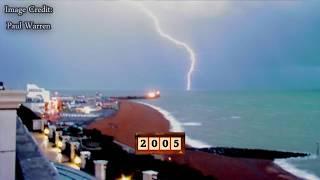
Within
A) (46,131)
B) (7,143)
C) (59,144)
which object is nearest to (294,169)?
(46,131)

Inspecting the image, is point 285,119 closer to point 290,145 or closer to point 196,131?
point 196,131

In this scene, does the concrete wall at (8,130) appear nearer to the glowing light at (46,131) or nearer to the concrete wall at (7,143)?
the concrete wall at (7,143)

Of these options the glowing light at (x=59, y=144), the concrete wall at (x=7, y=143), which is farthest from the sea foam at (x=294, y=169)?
the concrete wall at (x=7, y=143)

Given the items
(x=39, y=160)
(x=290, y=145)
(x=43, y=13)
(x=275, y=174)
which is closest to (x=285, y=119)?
(x=290, y=145)

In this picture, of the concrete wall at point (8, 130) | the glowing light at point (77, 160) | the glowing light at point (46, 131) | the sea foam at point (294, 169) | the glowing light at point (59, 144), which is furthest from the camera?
the sea foam at point (294, 169)

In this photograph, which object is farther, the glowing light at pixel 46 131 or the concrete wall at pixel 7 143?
the glowing light at pixel 46 131

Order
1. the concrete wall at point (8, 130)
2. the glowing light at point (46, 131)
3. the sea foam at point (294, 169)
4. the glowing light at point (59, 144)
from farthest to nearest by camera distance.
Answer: the sea foam at point (294, 169) < the glowing light at point (46, 131) < the glowing light at point (59, 144) < the concrete wall at point (8, 130)

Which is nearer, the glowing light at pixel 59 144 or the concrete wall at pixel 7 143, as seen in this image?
the concrete wall at pixel 7 143

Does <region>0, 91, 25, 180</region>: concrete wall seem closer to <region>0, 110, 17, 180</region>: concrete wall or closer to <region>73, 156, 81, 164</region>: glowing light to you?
<region>0, 110, 17, 180</region>: concrete wall

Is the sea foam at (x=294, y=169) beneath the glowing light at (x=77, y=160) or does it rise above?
beneath

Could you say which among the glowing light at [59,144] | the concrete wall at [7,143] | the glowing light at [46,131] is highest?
the concrete wall at [7,143]

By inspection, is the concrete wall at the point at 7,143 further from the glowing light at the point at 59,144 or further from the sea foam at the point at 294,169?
the sea foam at the point at 294,169

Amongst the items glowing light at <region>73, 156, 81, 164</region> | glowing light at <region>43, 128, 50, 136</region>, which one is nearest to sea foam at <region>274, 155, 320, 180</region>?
glowing light at <region>43, 128, 50, 136</region>
